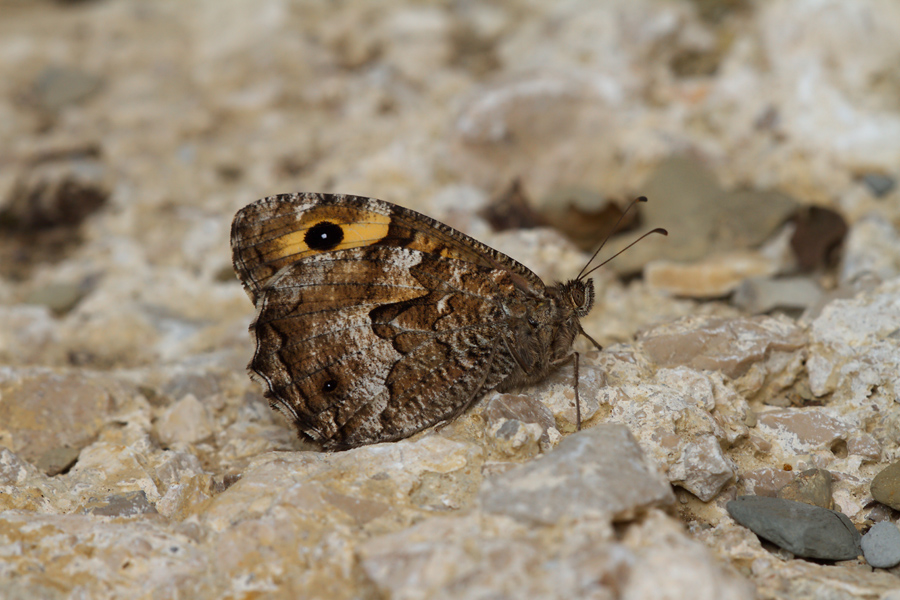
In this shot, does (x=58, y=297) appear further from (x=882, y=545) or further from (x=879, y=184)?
(x=879, y=184)

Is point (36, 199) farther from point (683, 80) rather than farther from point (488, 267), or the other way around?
point (683, 80)

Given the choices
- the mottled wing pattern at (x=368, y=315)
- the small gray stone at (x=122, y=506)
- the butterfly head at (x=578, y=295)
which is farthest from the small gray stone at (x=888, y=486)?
the small gray stone at (x=122, y=506)

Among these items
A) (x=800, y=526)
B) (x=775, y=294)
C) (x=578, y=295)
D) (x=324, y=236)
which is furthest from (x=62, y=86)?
(x=800, y=526)

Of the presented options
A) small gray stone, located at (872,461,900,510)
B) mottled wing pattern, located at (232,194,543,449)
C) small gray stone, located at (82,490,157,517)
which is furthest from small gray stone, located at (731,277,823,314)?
small gray stone, located at (82,490,157,517)

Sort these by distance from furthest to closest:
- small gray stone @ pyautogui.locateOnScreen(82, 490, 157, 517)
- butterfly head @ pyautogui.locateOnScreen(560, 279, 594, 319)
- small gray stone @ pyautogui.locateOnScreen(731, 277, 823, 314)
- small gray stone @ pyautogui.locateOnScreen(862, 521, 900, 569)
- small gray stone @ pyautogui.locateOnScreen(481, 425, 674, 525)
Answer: small gray stone @ pyautogui.locateOnScreen(731, 277, 823, 314) → butterfly head @ pyautogui.locateOnScreen(560, 279, 594, 319) → small gray stone @ pyautogui.locateOnScreen(82, 490, 157, 517) → small gray stone @ pyautogui.locateOnScreen(862, 521, 900, 569) → small gray stone @ pyautogui.locateOnScreen(481, 425, 674, 525)

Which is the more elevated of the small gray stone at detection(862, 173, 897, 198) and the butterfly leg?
the small gray stone at detection(862, 173, 897, 198)

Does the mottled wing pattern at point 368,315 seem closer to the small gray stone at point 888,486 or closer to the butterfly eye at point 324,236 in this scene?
the butterfly eye at point 324,236

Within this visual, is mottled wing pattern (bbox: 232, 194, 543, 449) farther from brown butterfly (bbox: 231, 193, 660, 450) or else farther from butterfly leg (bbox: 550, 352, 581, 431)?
butterfly leg (bbox: 550, 352, 581, 431)
